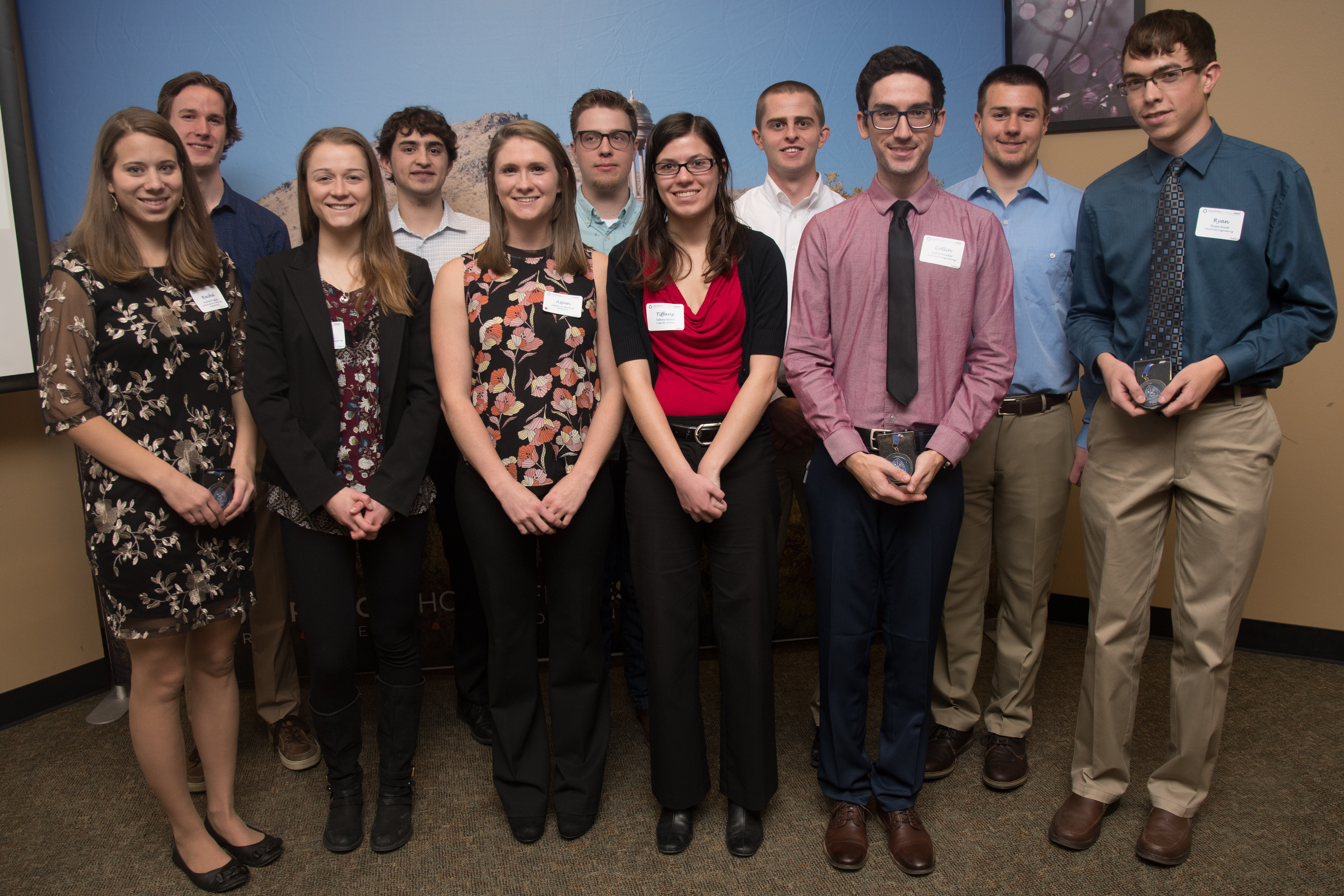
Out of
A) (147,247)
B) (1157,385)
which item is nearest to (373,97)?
(147,247)

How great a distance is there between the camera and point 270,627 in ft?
9.12

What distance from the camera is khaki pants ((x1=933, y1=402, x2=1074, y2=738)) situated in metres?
2.49

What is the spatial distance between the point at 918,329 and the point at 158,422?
1847 mm

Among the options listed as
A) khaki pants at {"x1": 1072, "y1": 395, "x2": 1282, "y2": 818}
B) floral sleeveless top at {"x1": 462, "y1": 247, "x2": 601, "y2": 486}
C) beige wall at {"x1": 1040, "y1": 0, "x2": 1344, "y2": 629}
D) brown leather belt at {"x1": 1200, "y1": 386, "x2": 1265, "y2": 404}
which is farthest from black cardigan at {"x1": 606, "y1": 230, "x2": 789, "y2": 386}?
beige wall at {"x1": 1040, "y1": 0, "x2": 1344, "y2": 629}

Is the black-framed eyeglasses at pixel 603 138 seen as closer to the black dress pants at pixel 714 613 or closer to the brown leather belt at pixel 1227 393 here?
the black dress pants at pixel 714 613

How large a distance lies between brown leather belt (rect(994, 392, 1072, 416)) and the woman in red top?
2.66ft

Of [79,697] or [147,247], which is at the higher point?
[147,247]

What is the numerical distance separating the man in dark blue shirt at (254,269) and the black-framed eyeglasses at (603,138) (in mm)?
1071

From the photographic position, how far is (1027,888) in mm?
2027

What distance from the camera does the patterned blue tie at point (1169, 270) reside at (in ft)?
6.77

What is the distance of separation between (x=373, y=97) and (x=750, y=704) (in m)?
2.68

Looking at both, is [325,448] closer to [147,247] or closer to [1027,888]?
[147,247]

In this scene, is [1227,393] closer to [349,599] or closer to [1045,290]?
[1045,290]

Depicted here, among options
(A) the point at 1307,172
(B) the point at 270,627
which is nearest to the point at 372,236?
(B) the point at 270,627
